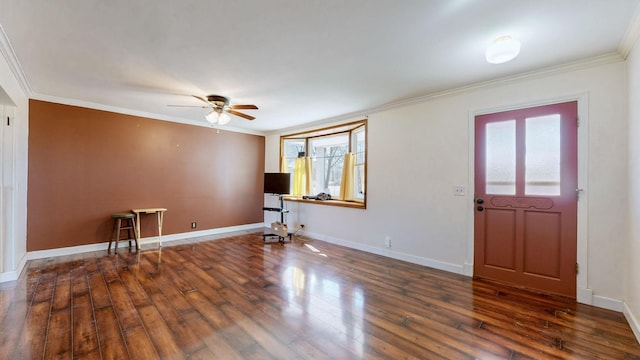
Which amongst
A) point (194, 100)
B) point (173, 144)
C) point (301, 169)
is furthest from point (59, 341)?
point (301, 169)

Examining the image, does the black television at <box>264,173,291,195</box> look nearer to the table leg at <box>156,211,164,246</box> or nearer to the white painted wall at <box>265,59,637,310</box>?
the white painted wall at <box>265,59,637,310</box>

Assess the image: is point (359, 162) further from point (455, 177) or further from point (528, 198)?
point (528, 198)

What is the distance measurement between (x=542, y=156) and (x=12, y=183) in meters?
6.02

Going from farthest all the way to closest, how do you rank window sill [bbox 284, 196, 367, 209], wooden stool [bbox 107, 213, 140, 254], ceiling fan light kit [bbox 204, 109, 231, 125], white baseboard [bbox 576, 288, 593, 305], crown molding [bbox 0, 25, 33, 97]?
window sill [bbox 284, 196, 367, 209], wooden stool [bbox 107, 213, 140, 254], ceiling fan light kit [bbox 204, 109, 231, 125], white baseboard [bbox 576, 288, 593, 305], crown molding [bbox 0, 25, 33, 97]

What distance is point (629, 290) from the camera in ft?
7.76

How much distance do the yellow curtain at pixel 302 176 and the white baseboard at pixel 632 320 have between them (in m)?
4.69

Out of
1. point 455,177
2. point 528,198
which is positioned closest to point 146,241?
point 455,177

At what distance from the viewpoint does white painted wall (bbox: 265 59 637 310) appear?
8.30 feet

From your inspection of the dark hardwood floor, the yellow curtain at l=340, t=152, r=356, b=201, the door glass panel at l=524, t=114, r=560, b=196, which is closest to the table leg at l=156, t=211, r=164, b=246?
the dark hardwood floor

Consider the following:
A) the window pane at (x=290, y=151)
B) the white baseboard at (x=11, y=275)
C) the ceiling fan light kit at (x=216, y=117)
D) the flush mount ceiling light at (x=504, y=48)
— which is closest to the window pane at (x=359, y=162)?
the window pane at (x=290, y=151)

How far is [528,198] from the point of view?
297 centimetres

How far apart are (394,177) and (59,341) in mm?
3949

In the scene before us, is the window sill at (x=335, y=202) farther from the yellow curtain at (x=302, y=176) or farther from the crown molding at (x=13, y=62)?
the crown molding at (x=13, y=62)

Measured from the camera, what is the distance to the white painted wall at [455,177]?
2529 mm
